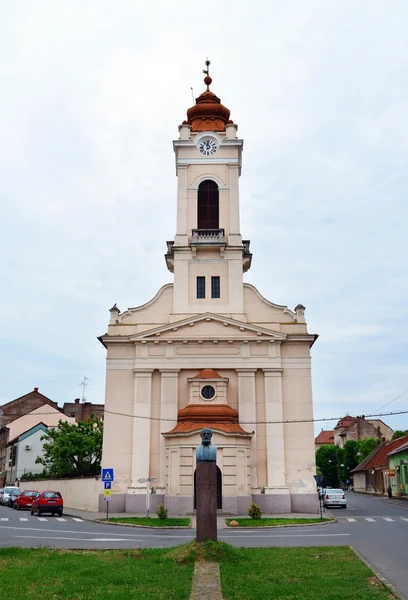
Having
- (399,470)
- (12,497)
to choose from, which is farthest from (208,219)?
(399,470)

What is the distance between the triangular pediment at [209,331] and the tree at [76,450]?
19.6m

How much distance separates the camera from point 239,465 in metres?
35.5

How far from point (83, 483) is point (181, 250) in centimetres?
1710

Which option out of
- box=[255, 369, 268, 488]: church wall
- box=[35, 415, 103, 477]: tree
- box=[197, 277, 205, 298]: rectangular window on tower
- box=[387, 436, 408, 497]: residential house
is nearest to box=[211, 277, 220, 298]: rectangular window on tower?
box=[197, 277, 205, 298]: rectangular window on tower

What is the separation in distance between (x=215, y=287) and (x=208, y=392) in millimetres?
7863

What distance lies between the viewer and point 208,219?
44.7 metres

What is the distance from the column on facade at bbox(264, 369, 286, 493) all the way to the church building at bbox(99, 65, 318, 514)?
0.20 ft

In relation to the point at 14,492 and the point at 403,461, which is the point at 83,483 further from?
the point at 403,461

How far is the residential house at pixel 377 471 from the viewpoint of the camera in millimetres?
70750

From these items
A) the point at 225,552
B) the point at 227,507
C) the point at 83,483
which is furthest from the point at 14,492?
the point at 225,552

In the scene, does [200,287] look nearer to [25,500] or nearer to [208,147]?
[208,147]

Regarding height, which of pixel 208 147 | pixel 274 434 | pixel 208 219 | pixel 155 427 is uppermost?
pixel 208 147

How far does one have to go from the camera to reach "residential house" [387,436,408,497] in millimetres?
Result: 59062

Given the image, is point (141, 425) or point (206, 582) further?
point (141, 425)
